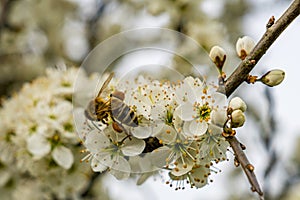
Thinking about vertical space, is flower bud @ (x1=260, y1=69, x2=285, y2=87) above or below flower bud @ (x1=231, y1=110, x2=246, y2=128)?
above

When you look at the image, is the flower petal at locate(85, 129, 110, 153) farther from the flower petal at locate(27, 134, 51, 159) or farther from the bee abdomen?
the flower petal at locate(27, 134, 51, 159)

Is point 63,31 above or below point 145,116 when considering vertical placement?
below

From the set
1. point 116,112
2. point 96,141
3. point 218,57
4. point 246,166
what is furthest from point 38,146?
point 246,166

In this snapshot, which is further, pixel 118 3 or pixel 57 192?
pixel 118 3

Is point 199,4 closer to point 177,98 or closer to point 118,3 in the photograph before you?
point 118,3

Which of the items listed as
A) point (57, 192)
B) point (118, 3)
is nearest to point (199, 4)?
point (118, 3)

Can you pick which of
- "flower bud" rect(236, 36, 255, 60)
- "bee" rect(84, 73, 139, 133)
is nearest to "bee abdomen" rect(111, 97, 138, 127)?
"bee" rect(84, 73, 139, 133)
